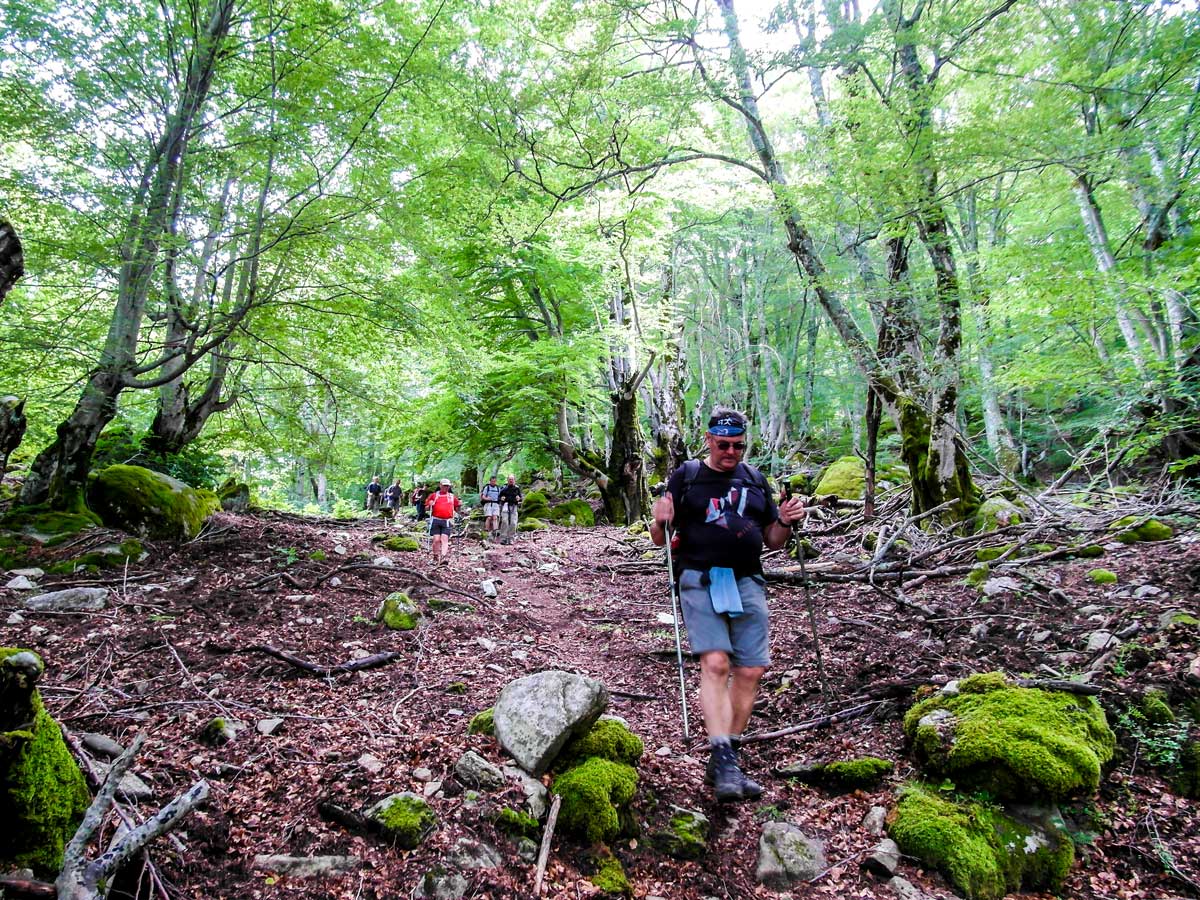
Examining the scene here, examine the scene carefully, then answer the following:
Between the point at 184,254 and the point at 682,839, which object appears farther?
the point at 184,254

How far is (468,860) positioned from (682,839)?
100cm

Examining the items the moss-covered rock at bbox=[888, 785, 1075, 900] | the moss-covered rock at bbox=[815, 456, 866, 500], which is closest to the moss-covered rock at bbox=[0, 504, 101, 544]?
the moss-covered rock at bbox=[888, 785, 1075, 900]

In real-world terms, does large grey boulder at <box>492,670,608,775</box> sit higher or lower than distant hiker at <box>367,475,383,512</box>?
lower

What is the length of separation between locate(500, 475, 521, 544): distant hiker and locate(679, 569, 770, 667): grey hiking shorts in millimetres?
10402

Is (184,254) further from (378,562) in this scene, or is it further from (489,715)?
(489,715)

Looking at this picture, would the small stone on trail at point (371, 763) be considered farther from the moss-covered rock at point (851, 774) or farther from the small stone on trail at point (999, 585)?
the small stone on trail at point (999, 585)

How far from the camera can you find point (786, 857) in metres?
2.60

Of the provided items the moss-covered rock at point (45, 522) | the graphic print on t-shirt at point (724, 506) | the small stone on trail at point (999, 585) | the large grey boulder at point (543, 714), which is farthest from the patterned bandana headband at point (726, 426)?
the moss-covered rock at point (45, 522)

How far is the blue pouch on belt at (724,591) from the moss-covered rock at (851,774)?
0.94 meters

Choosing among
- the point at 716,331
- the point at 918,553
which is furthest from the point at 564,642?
the point at 716,331

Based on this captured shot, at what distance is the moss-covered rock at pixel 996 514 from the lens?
7.00 metres

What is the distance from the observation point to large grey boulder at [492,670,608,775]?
298 centimetres

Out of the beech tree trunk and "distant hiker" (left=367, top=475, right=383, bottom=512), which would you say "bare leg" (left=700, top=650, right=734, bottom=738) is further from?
"distant hiker" (left=367, top=475, right=383, bottom=512)

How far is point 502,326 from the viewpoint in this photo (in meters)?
16.2
